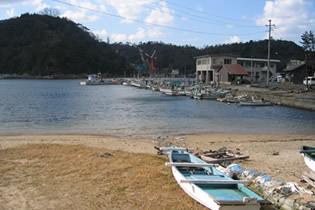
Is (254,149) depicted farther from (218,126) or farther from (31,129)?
(31,129)

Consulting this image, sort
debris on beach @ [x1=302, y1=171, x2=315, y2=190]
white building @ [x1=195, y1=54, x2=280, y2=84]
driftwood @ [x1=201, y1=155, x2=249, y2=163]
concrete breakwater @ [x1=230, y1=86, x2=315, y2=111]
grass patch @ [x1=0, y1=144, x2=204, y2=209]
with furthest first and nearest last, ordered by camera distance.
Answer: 1. white building @ [x1=195, y1=54, x2=280, y2=84]
2. concrete breakwater @ [x1=230, y1=86, x2=315, y2=111]
3. driftwood @ [x1=201, y1=155, x2=249, y2=163]
4. debris on beach @ [x1=302, y1=171, x2=315, y2=190]
5. grass patch @ [x1=0, y1=144, x2=204, y2=209]

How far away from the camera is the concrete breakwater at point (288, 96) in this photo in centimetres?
3142

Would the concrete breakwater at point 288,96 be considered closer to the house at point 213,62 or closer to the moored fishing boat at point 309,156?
the house at point 213,62

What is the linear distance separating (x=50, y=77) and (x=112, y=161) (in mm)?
152785

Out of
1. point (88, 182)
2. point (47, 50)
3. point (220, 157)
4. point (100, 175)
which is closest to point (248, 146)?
point (220, 157)

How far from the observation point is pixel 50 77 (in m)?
150

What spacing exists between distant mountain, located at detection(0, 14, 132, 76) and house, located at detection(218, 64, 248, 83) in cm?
11834

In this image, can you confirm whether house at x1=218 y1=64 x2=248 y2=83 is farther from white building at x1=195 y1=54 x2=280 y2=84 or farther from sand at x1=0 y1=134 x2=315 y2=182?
sand at x1=0 y1=134 x2=315 y2=182

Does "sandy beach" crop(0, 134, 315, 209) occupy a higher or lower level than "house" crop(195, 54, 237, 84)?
lower

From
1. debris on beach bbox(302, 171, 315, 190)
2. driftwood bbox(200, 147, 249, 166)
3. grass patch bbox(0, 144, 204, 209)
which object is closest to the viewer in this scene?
grass patch bbox(0, 144, 204, 209)

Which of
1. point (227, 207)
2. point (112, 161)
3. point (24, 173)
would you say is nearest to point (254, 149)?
point (112, 161)

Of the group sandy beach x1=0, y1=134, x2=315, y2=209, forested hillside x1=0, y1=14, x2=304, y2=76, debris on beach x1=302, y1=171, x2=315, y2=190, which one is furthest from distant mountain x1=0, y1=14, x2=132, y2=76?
debris on beach x1=302, y1=171, x2=315, y2=190

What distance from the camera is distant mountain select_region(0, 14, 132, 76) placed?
15138 cm

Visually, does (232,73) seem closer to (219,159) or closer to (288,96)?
(288,96)
